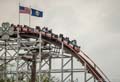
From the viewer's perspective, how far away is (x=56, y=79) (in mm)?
81875

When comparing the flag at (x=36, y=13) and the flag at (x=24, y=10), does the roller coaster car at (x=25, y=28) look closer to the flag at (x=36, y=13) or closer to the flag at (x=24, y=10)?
the flag at (x=24, y=10)

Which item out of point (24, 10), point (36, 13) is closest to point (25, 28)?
point (24, 10)

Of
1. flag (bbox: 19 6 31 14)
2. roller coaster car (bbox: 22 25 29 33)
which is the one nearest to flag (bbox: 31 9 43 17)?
flag (bbox: 19 6 31 14)

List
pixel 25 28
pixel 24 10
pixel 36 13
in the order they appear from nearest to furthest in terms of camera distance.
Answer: pixel 36 13, pixel 24 10, pixel 25 28

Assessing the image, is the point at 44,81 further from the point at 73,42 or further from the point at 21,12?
the point at 21,12

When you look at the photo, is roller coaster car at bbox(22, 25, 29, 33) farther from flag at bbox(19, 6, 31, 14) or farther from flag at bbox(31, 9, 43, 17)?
flag at bbox(31, 9, 43, 17)

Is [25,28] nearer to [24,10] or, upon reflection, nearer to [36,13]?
[24,10]

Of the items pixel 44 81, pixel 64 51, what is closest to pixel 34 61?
pixel 64 51

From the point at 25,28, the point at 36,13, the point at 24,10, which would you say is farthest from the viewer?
the point at 25,28

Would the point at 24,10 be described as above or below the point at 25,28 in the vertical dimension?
above

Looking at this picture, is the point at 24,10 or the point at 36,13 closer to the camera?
the point at 36,13

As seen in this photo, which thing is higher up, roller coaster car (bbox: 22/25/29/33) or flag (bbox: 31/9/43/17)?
flag (bbox: 31/9/43/17)

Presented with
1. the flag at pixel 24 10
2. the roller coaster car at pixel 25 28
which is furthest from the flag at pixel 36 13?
the roller coaster car at pixel 25 28

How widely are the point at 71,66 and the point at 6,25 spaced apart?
10264mm
